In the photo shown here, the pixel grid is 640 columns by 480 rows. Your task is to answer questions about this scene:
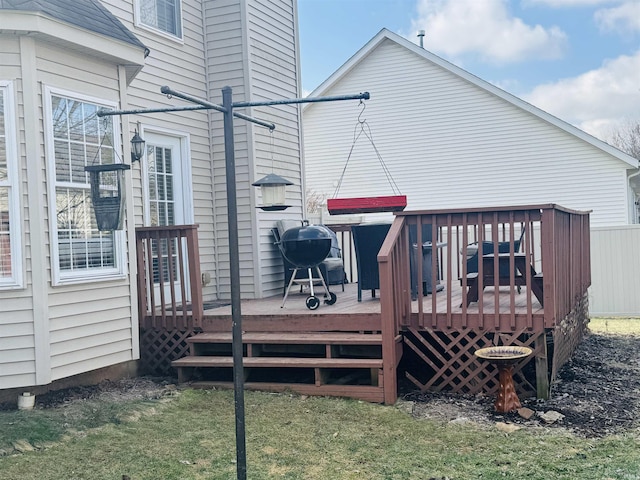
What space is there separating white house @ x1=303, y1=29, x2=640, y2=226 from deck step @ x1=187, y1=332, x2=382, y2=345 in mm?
11049

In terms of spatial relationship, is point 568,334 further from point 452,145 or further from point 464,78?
point 464,78

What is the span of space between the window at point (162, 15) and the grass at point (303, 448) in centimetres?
442

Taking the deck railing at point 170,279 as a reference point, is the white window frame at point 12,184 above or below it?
above

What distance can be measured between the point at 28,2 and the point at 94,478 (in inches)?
136

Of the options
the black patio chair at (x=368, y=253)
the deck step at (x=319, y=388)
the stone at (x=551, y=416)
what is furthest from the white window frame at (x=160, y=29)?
the stone at (x=551, y=416)

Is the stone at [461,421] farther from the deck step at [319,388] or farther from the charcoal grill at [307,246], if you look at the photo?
the charcoal grill at [307,246]

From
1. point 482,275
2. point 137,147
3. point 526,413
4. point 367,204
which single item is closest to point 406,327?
point 482,275

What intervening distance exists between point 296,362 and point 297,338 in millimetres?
296

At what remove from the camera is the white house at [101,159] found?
16.8 ft

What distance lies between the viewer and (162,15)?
7.88m

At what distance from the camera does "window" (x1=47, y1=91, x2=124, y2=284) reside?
212 inches

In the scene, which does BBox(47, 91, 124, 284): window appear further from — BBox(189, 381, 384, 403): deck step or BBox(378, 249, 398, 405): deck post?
BBox(378, 249, 398, 405): deck post

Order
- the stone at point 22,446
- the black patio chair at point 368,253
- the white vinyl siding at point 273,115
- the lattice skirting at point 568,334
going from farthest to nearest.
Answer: the white vinyl siding at point 273,115 → the black patio chair at point 368,253 → the lattice skirting at point 568,334 → the stone at point 22,446

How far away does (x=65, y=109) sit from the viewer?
5.51 meters
